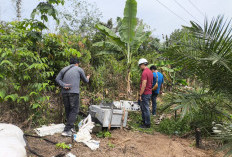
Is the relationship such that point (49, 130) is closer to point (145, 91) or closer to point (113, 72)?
point (145, 91)

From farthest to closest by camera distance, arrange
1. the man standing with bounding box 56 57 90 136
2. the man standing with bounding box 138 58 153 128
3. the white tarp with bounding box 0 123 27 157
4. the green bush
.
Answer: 1. the man standing with bounding box 138 58 153 128
2. the green bush
3. the man standing with bounding box 56 57 90 136
4. the white tarp with bounding box 0 123 27 157

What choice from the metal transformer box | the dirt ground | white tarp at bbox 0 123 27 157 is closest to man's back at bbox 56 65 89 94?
the metal transformer box

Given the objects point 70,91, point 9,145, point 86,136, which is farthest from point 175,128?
point 9,145

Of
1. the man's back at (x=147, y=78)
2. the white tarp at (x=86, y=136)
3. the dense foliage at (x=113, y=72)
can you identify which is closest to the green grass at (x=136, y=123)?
the dense foliage at (x=113, y=72)

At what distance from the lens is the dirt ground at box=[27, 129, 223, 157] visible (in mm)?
3479

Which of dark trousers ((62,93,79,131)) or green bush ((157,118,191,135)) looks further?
green bush ((157,118,191,135))

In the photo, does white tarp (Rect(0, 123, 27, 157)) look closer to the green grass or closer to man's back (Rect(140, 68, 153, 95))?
the green grass

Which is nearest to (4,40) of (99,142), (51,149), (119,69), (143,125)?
(51,149)

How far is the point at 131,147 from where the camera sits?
3879 mm

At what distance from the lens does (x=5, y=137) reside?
2.56 meters

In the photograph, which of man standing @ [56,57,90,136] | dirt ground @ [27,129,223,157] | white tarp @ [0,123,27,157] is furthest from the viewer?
man standing @ [56,57,90,136]

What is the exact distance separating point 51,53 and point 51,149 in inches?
103

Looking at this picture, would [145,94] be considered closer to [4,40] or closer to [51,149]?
[51,149]

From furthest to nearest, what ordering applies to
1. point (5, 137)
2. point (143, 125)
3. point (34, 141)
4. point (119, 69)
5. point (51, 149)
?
1. point (119, 69)
2. point (143, 125)
3. point (34, 141)
4. point (51, 149)
5. point (5, 137)
